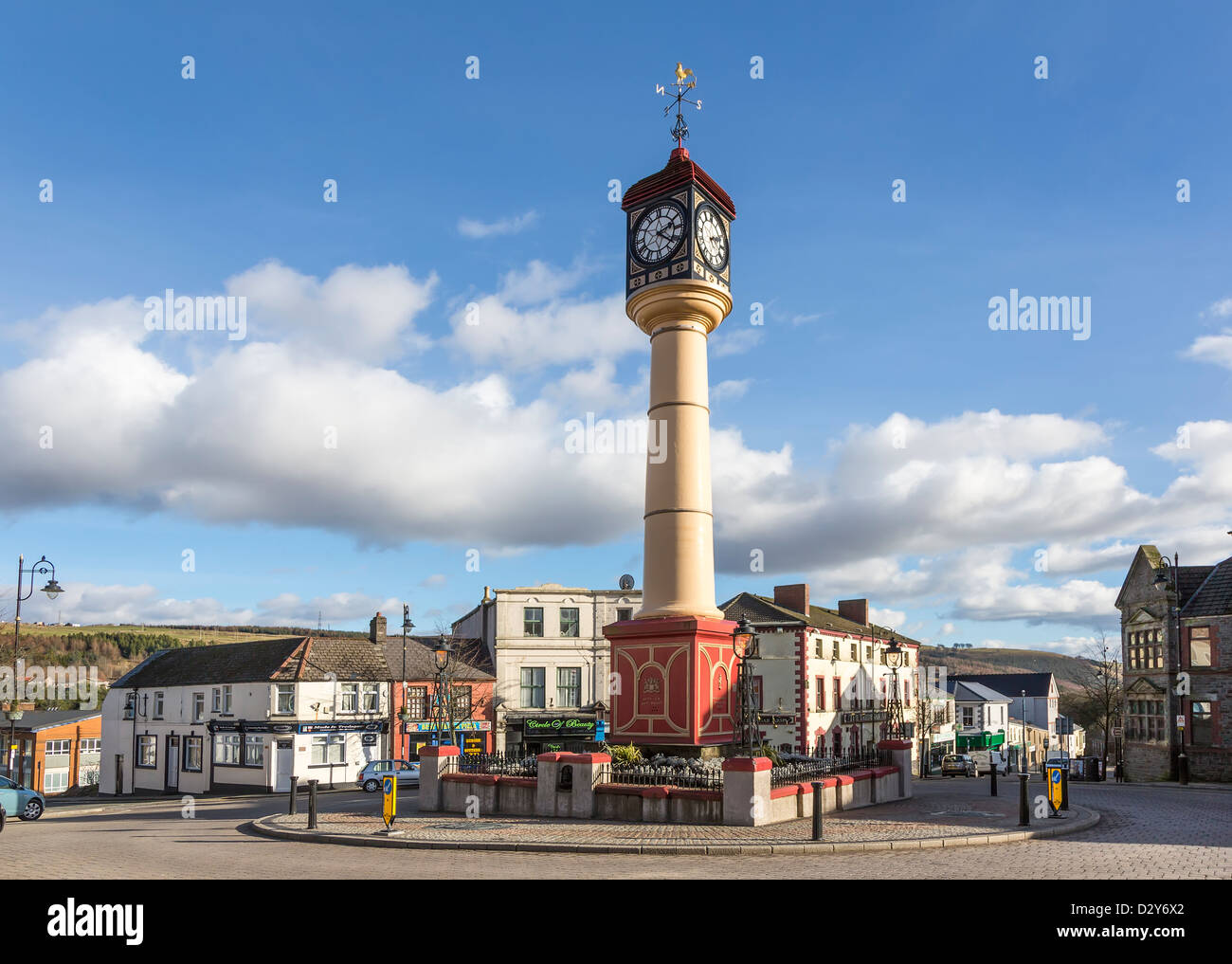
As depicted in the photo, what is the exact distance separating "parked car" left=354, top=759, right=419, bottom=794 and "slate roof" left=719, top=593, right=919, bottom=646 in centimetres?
1628

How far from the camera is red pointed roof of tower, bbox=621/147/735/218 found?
998 inches

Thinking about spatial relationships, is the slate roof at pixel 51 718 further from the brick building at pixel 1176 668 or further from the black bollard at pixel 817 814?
the brick building at pixel 1176 668

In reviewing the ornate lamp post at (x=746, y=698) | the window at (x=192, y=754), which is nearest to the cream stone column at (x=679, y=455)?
the ornate lamp post at (x=746, y=698)

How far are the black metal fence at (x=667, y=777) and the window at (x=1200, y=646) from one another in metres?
25.7

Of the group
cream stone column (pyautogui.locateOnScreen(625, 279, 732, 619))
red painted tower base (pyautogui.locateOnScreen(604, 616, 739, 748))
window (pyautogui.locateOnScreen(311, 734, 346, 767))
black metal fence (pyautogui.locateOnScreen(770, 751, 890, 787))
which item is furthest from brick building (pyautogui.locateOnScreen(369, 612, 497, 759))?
black metal fence (pyautogui.locateOnScreen(770, 751, 890, 787))

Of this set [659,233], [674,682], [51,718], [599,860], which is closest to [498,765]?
[674,682]

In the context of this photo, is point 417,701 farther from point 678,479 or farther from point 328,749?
point 678,479

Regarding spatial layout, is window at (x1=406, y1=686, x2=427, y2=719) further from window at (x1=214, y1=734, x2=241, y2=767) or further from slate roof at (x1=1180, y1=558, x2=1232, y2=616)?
slate roof at (x1=1180, y1=558, x2=1232, y2=616)

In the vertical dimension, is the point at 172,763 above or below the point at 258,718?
below

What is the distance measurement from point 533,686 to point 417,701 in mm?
5846

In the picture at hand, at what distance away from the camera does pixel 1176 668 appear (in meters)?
37.0

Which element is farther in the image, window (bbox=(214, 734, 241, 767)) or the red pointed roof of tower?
window (bbox=(214, 734, 241, 767))

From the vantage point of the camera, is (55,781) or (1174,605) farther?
(55,781)

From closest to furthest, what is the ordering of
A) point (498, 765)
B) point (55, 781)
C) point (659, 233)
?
point (498, 765), point (659, 233), point (55, 781)
